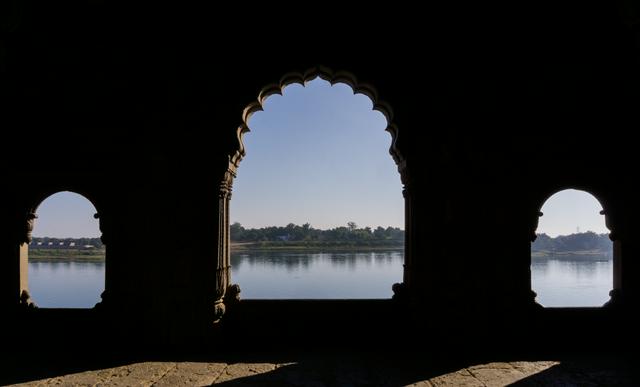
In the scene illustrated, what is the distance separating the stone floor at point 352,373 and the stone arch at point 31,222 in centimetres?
116

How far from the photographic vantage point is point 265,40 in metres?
4.19

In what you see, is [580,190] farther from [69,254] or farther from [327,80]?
[69,254]

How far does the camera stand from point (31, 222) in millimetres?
4215

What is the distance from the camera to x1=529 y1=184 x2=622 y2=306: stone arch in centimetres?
417

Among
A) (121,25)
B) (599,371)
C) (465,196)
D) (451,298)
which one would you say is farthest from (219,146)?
(599,371)

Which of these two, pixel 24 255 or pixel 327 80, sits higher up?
pixel 327 80

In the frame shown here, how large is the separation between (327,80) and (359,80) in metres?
0.40

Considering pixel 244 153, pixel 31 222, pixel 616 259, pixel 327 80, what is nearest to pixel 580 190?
pixel 616 259

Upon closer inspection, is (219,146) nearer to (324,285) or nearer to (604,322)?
(604,322)

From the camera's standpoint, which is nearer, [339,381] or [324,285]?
[339,381]

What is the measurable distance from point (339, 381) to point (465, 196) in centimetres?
232

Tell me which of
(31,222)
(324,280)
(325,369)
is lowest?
(324,280)

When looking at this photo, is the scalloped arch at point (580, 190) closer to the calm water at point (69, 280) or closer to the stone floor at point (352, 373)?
the stone floor at point (352, 373)

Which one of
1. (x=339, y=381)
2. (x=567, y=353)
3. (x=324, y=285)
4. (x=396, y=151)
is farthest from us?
(x=324, y=285)
